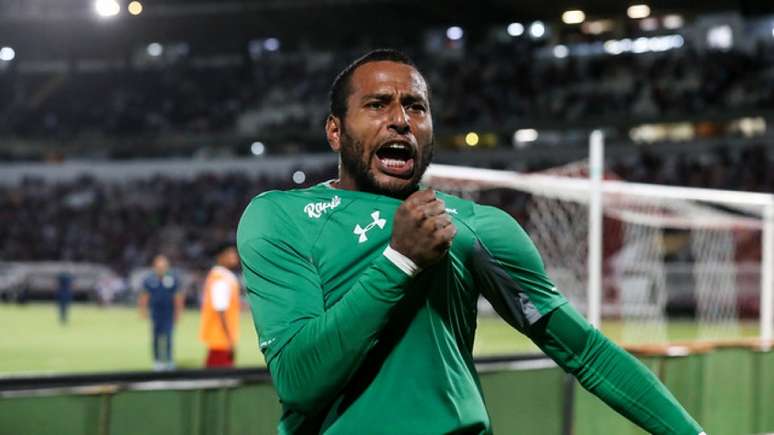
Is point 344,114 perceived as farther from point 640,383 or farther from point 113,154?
point 113,154

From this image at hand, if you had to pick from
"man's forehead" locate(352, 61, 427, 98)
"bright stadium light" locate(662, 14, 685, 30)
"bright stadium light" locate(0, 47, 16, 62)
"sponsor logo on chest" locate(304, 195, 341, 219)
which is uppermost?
"bright stadium light" locate(0, 47, 16, 62)

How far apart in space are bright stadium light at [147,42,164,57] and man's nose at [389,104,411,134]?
4548 centimetres

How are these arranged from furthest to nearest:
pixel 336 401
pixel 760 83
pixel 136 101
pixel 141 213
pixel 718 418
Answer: pixel 136 101
pixel 141 213
pixel 760 83
pixel 718 418
pixel 336 401

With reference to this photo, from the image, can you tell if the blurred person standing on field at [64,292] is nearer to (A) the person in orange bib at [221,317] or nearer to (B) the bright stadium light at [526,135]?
(A) the person in orange bib at [221,317]

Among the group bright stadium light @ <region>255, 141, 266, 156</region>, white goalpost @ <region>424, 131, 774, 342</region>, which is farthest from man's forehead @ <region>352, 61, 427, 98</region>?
bright stadium light @ <region>255, 141, 266, 156</region>

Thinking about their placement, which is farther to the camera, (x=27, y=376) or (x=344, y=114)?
(x=27, y=376)

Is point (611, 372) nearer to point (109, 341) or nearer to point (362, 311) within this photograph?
point (362, 311)

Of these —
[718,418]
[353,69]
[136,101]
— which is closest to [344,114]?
Answer: [353,69]

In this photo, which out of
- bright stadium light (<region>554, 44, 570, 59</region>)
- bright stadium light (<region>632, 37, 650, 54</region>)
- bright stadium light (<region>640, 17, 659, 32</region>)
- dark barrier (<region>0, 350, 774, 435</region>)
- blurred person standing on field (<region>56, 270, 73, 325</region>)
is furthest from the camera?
bright stadium light (<region>554, 44, 570, 59</region>)

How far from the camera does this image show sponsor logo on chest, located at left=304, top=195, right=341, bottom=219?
78.5 inches

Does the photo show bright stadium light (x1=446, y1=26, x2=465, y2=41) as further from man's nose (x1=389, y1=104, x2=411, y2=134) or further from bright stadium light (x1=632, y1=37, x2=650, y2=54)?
man's nose (x1=389, y1=104, x2=411, y2=134)

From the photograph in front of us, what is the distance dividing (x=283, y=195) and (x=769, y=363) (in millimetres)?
6323

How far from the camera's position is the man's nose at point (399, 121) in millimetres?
1925

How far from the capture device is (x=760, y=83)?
32.4 metres
